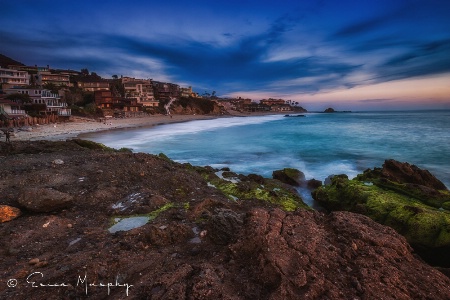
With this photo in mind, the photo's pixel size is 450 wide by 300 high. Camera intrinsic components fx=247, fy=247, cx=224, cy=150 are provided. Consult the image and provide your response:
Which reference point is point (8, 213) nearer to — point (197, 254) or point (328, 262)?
point (197, 254)

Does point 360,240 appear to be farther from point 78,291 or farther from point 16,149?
point 16,149

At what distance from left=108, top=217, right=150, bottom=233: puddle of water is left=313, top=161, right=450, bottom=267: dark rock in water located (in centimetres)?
753

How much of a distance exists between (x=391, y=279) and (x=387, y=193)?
8.35m

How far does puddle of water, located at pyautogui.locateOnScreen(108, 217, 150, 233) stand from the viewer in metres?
6.04

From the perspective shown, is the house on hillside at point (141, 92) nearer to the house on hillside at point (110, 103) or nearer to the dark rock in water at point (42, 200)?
the house on hillside at point (110, 103)

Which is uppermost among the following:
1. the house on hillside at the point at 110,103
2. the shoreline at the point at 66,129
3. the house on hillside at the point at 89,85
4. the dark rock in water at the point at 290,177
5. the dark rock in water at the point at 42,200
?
the house on hillside at the point at 89,85

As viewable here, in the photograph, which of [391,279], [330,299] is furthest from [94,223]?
[391,279]

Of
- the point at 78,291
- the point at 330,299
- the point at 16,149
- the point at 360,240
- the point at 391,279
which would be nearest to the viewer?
the point at 330,299

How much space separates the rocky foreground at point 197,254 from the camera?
3182 millimetres

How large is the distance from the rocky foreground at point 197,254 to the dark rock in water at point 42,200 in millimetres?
22

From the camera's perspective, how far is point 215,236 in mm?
4656

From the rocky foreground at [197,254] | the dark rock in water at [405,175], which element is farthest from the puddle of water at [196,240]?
the dark rock in water at [405,175]

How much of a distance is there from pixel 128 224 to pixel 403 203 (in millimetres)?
9298

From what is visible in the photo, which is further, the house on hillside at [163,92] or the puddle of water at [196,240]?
the house on hillside at [163,92]
